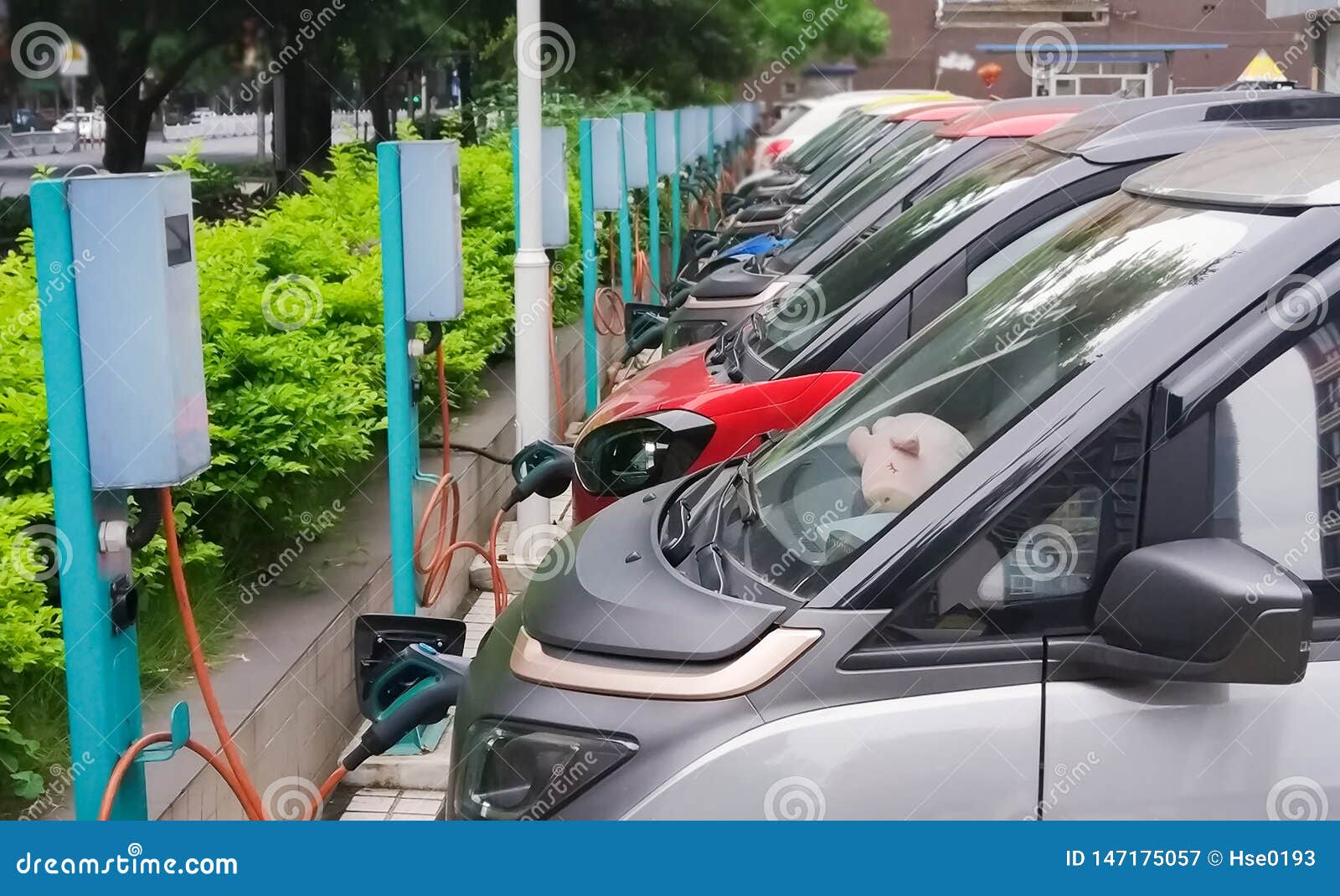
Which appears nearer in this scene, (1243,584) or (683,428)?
(1243,584)

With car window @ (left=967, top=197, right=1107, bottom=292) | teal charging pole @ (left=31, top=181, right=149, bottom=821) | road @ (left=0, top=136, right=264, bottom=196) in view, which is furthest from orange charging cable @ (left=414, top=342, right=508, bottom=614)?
road @ (left=0, top=136, right=264, bottom=196)

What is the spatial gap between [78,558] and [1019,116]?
5.04 m

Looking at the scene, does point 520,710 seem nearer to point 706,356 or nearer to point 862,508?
point 862,508

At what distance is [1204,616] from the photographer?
2215mm

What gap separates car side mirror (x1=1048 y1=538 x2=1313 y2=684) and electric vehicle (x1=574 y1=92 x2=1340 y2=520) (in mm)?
2375

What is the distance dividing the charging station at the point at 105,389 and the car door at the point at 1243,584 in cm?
168

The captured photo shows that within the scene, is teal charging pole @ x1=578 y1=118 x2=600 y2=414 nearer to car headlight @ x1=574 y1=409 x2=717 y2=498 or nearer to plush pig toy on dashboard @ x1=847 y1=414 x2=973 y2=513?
car headlight @ x1=574 y1=409 x2=717 y2=498

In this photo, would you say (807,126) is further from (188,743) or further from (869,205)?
(188,743)

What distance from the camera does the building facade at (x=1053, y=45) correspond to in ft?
178

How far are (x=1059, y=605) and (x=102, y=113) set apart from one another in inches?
422

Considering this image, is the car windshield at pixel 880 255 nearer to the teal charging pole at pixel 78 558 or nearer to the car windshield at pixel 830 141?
the teal charging pole at pixel 78 558


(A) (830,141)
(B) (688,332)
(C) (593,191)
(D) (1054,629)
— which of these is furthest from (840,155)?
(D) (1054,629)

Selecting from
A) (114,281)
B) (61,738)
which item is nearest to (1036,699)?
(114,281)

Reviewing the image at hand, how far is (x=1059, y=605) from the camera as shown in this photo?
2492 millimetres
